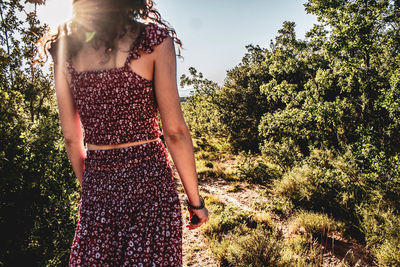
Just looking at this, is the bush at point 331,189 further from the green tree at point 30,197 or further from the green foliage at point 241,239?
the green tree at point 30,197

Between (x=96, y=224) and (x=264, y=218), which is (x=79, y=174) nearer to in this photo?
(x=96, y=224)

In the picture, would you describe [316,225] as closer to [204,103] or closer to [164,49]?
[164,49]

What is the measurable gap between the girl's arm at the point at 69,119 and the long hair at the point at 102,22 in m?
0.11

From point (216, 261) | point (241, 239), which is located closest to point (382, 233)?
point (241, 239)

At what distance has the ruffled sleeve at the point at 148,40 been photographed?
1003 mm

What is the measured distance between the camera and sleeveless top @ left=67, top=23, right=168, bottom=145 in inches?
39.7

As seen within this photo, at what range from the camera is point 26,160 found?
2.90 m

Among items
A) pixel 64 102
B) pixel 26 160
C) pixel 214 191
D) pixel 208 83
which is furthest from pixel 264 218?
pixel 208 83

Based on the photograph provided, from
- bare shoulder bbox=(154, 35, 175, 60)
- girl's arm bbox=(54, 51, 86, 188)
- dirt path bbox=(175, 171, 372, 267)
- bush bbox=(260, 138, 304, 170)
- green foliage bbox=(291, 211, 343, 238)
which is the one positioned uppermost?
bare shoulder bbox=(154, 35, 175, 60)

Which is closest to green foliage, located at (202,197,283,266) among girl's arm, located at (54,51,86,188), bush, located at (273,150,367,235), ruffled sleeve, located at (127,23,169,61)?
bush, located at (273,150,367,235)

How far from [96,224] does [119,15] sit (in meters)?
0.93

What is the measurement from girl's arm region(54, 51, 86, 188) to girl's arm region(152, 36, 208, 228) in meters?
0.48

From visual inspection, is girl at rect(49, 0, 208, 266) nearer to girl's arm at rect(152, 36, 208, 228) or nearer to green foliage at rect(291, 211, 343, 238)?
girl's arm at rect(152, 36, 208, 228)

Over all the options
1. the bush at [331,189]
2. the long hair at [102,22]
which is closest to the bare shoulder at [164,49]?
the long hair at [102,22]
